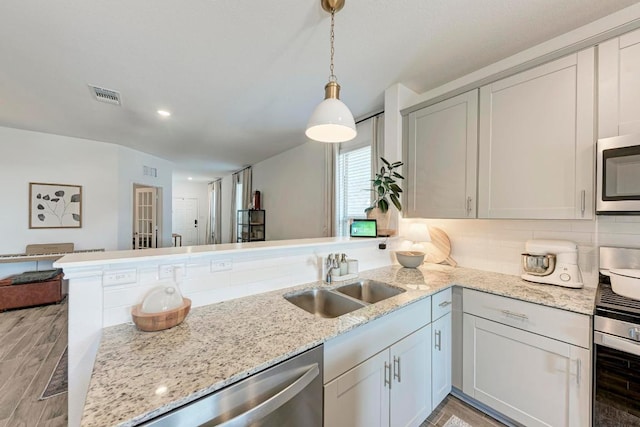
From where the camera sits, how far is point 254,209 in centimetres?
561

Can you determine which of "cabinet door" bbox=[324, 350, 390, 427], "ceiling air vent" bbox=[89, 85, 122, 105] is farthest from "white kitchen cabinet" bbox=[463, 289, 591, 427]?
"ceiling air vent" bbox=[89, 85, 122, 105]

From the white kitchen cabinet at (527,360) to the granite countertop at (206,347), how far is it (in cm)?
11

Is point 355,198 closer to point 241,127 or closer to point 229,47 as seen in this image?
point 241,127

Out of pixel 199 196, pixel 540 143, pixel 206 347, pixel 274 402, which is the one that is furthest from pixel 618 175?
pixel 199 196

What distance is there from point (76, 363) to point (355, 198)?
2.88 metres

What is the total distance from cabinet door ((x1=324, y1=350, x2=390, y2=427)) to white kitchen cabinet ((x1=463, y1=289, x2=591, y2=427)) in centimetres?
81

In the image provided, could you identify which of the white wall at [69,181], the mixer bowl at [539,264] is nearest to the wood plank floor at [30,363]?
the white wall at [69,181]

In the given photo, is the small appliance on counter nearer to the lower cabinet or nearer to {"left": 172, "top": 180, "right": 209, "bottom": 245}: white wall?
the lower cabinet

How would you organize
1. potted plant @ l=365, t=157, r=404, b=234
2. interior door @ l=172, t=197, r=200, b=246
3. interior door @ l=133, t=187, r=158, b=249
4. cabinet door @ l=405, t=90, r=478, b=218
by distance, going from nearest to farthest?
cabinet door @ l=405, t=90, r=478, b=218, potted plant @ l=365, t=157, r=404, b=234, interior door @ l=133, t=187, r=158, b=249, interior door @ l=172, t=197, r=200, b=246

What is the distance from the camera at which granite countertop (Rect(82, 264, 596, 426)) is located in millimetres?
650

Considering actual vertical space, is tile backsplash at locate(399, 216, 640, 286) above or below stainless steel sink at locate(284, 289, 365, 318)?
above

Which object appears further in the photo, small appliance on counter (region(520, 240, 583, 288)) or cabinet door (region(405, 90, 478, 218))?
cabinet door (region(405, 90, 478, 218))

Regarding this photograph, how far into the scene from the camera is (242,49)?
6.20 ft

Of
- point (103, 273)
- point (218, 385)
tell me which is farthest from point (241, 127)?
point (218, 385)
